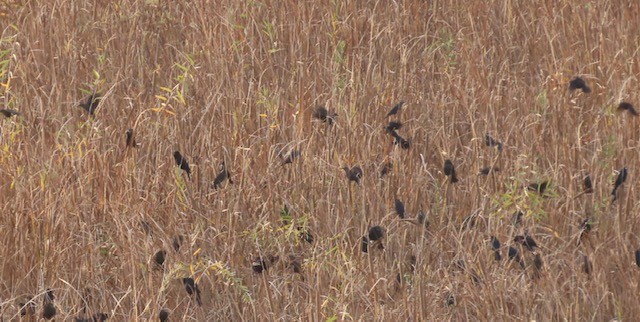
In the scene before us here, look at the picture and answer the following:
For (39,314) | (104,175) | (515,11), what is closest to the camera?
(39,314)

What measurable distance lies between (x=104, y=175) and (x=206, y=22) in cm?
128

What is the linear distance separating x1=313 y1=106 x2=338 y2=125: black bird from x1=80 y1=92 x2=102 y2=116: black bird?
0.68 m

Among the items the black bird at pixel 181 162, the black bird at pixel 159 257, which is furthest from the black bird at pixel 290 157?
the black bird at pixel 159 257

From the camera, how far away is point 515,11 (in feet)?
16.1

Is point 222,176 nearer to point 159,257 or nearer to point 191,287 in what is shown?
point 159,257

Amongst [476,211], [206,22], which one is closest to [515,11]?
[206,22]

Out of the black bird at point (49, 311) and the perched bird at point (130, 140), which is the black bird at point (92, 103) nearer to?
the perched bird at point (130, 140)

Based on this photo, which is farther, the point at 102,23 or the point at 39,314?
the point at 102,23

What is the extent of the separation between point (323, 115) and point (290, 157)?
29cm

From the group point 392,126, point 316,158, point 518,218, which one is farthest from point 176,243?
point 518,218

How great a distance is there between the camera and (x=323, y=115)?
11.9 feet

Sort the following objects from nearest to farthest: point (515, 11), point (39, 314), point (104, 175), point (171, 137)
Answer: point (39, 314), point (104, 175), point (171, 137), point (515, 11)

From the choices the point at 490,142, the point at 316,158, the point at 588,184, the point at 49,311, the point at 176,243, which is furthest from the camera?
the point at 316,158

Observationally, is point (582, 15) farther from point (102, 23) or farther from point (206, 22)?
point (102, 23)
